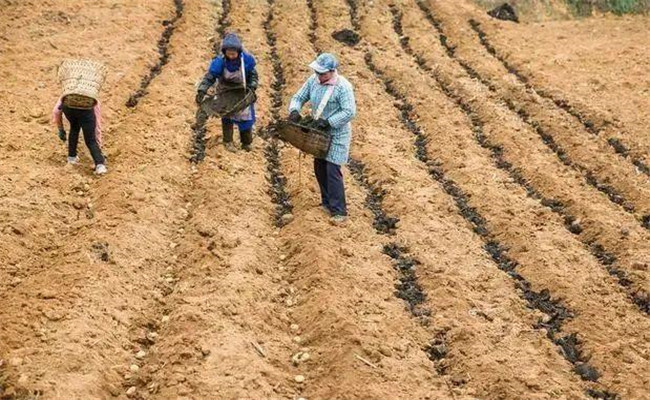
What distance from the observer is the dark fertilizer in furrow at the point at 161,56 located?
11.4 m

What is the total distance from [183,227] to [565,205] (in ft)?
13.3

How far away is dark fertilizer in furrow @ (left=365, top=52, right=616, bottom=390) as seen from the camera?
6672mm

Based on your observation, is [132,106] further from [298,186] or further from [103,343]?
[103,343]

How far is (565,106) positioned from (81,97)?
7.25 metres

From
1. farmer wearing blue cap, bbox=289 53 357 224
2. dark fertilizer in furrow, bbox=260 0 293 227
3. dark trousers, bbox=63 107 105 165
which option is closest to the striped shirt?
farmer wearing blue cap, bbox=289 53 357 224

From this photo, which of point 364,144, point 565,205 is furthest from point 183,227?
point 565,205

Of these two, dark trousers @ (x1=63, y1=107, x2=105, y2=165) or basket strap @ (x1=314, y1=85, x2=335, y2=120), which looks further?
dark trousers @ (x1=63, y1=107, x2=105, y2=165)

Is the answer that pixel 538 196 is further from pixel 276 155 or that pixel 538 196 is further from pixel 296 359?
pixel 296 359

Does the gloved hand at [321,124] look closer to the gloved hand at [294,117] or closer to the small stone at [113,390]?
the gloved hand at [294,117]

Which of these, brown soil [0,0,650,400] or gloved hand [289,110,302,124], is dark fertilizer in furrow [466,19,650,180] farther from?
gloved hand [289,110,302,124]

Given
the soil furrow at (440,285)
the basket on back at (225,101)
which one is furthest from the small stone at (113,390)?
the basket on back at (225,101)

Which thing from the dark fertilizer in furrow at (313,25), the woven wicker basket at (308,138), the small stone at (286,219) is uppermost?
the woven wicker basket at (308,138)

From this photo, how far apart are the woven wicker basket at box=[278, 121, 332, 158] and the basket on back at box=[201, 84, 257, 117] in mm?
1355

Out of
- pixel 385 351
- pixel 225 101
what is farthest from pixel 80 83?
pixel 385 351
